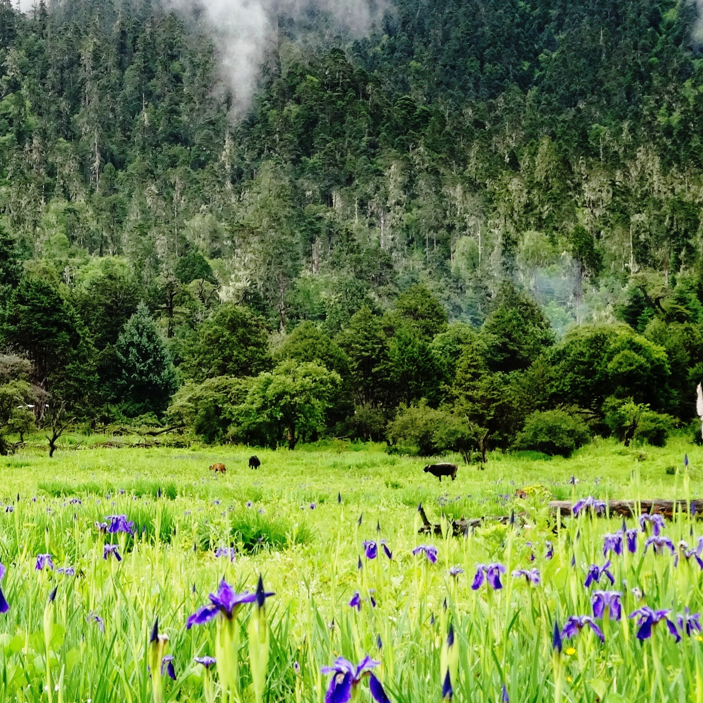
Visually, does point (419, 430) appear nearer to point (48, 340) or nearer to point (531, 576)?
point (531, 576)

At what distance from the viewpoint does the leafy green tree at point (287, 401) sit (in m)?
36.3

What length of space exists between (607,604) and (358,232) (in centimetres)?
10723

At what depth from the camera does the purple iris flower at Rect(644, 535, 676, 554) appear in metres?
2.06

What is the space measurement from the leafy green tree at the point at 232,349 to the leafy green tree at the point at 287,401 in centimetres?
813

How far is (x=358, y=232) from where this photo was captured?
350 feet

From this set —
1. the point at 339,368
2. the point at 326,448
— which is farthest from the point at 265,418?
the point at 339,368

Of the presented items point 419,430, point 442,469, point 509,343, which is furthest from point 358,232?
point 442,469

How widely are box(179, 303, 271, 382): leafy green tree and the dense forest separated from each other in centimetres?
23

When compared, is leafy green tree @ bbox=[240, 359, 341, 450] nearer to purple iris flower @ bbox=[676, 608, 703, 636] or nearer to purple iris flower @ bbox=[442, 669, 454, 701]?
purple iris flower @ bbox=[676, 608, 703, 636]

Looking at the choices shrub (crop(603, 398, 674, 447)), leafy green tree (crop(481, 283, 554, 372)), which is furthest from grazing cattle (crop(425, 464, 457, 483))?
leafy green tree (crop(481, 283, 554, 372))

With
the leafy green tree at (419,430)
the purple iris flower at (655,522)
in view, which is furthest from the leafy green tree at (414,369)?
the purple iris flower at (655,522)

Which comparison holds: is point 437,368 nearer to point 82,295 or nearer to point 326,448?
point 326,448

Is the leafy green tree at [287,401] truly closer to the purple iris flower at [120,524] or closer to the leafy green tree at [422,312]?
the leafy green tree at [422,312]

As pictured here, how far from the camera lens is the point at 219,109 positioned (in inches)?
6166
